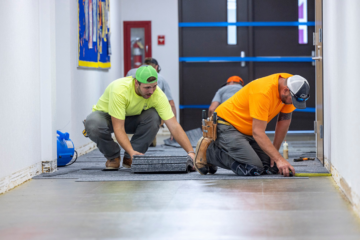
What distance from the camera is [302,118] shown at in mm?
7602

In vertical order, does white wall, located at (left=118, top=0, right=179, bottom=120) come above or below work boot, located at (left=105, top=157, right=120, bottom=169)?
above

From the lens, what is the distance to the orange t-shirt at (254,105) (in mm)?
3160

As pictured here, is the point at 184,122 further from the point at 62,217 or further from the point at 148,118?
the point at 62,217

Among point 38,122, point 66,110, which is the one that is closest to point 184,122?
point 66,110

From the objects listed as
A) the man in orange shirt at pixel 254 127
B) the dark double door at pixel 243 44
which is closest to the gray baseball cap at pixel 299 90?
the man in orange shirt at pixel 254 127

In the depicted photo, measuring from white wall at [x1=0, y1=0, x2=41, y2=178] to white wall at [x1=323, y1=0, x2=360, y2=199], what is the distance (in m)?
2.09

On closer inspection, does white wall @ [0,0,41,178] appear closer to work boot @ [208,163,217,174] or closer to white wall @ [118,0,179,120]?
work boot @ [208,163,217,174]

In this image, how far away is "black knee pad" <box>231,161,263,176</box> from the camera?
134 inches

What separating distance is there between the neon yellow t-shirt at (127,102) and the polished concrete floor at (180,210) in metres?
0.71

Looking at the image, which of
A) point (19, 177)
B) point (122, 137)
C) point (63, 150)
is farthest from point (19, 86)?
point (63, 150)

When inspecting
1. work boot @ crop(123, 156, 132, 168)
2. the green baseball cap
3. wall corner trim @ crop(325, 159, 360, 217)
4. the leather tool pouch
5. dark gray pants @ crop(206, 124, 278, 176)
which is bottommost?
work boot @ crop(123, 156, 132, 168)

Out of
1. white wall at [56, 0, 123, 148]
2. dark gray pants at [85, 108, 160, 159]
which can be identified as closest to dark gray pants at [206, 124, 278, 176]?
dark gray pants at [85, 108, 160, 159]

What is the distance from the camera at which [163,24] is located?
752 centimetres

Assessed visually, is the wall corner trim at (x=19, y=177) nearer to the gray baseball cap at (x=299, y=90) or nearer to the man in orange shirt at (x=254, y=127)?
the man in orange shirt at (x=254, y=127)
